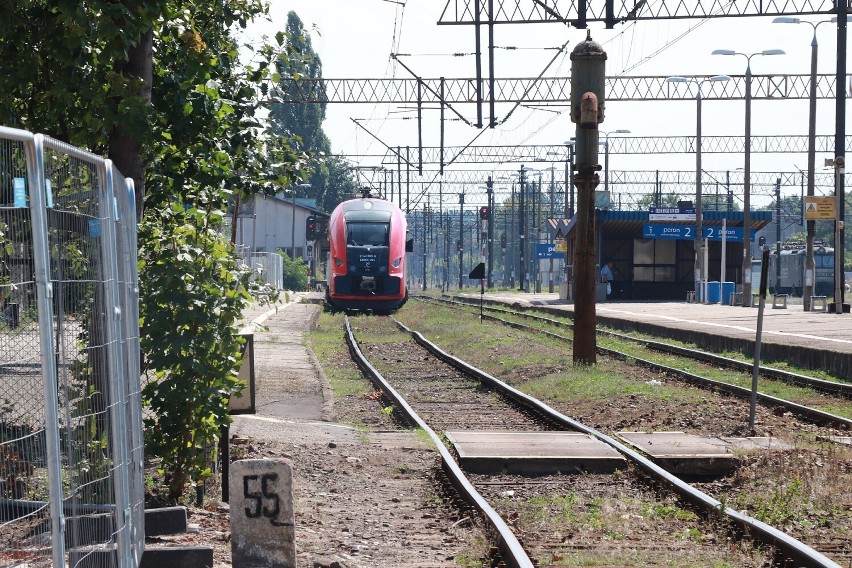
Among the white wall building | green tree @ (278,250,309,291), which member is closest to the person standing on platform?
green tree @ (278,250,309,291)

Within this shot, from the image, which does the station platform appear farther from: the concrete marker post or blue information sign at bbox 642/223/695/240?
Result: the concrete marker post

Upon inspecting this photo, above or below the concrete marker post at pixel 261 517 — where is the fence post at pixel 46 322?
above

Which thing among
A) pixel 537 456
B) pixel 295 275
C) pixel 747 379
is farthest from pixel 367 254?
pixel 295 275

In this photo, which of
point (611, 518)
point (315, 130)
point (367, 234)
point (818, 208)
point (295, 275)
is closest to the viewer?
point (611, 518)

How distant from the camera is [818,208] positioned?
35156 mm

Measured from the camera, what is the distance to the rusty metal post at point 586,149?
1901 cm

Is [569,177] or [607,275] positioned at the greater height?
[569,177]

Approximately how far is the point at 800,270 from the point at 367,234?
40.0 meters

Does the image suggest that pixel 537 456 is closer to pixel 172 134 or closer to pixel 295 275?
pixel 172 134

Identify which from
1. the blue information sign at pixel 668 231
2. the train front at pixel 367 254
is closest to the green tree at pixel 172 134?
the train front at pixel 367 254

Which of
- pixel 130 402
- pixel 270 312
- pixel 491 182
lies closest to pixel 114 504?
pixel 130 402

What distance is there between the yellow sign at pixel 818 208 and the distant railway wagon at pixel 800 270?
3118cm

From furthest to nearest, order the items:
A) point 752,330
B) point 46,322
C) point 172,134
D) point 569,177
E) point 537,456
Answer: point 569,177 → point 752,330 → point 537,456 → point 172,134 → point 46,322

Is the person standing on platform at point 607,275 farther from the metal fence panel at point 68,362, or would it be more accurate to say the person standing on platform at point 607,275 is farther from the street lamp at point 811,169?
the metal fence panel at point 68,362
